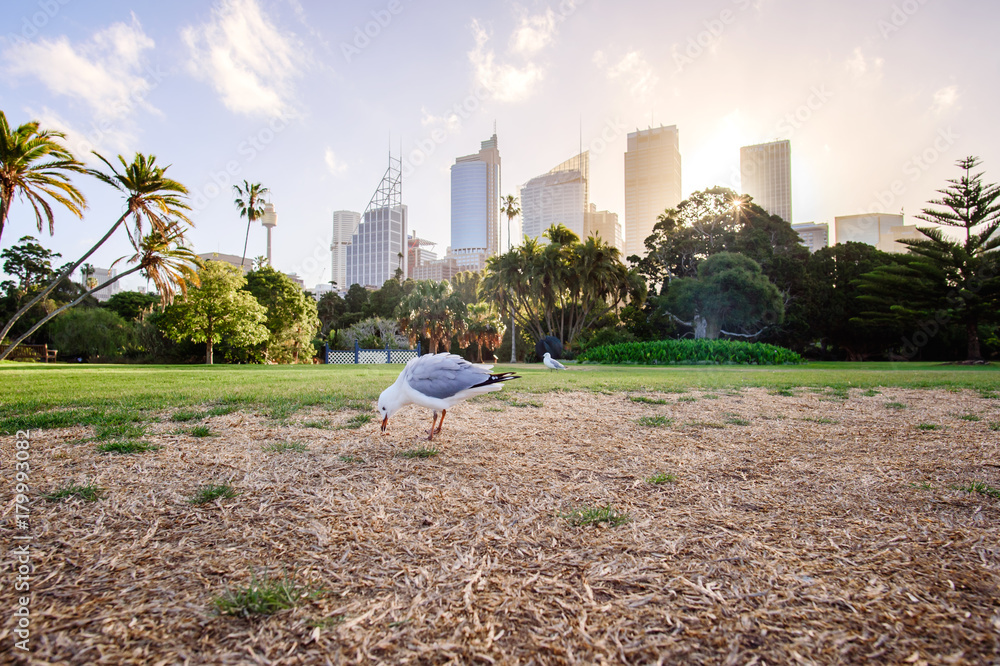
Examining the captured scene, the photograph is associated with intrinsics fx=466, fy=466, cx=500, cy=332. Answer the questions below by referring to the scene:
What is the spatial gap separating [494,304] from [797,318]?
21750 millimetres

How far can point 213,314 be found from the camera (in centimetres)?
2667

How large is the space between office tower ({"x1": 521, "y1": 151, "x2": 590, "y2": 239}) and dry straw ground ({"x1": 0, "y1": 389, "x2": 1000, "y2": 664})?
124 meters

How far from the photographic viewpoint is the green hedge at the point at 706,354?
20266 millimetres

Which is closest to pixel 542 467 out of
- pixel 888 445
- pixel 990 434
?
pixel 888 445

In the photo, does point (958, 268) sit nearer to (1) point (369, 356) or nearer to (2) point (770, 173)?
(1) point (369, 356)

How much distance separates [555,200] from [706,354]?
4621 inches

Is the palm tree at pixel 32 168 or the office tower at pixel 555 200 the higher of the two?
the office tower at pixel 555 200

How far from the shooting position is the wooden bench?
30797mm

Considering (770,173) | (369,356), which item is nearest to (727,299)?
(369,356)

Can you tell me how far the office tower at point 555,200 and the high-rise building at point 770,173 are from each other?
43.4 meters

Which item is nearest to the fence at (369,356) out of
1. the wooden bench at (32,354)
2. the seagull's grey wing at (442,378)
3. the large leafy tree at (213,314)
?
the large leafy tree at (213,314)

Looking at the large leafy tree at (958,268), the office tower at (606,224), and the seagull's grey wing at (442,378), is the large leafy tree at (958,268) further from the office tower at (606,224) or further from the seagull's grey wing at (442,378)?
the office tower at (606,224)

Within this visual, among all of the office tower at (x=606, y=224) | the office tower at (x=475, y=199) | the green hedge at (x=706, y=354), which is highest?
the office tower at (x=475, y=199)

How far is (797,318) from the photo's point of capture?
107ft
